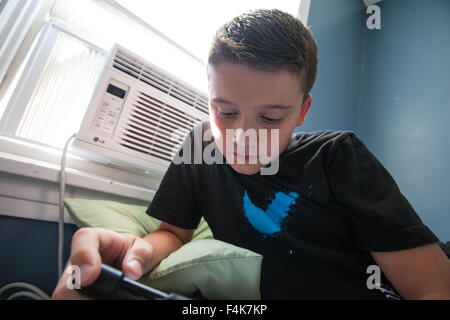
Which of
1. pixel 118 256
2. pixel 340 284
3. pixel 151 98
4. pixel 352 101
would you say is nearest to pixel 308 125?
pixel 352 101

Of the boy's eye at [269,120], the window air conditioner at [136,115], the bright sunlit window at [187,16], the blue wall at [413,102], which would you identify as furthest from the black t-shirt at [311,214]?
the blue wall at [413,102]

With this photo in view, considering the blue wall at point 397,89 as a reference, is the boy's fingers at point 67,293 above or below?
below

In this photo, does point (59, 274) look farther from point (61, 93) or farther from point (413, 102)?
point (413, 102)

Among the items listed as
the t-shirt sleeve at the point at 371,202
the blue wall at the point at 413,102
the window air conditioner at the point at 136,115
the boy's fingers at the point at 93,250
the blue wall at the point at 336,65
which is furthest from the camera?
the blue wall at the point at 336,65

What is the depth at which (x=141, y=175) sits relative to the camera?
0.82 metres

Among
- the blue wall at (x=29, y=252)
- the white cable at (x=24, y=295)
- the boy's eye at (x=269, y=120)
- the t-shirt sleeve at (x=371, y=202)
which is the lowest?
the white cable at (x=24, y=295)

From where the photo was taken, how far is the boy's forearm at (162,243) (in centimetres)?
44

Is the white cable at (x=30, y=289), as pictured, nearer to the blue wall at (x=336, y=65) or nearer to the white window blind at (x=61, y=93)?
the white window blind at (x=61, y=93)

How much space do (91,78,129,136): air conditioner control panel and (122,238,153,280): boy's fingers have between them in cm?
41

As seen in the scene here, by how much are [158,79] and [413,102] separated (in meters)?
1.29

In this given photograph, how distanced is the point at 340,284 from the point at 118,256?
375 mm

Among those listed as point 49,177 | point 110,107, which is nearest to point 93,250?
point 49,177

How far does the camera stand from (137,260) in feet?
1.12

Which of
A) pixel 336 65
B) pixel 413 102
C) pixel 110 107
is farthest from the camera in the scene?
pixel 336 65
